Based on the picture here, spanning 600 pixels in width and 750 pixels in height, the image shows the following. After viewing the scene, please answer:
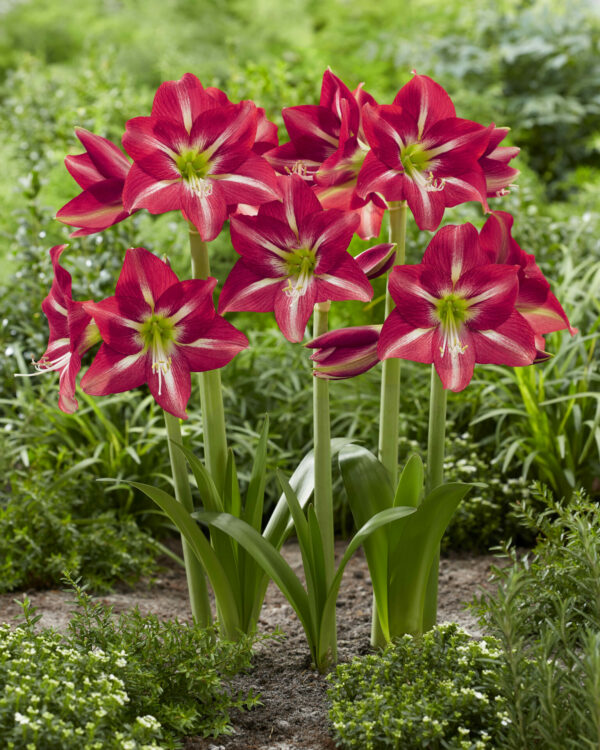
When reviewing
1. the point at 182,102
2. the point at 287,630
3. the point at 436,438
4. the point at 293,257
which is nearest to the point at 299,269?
the point at 293,257

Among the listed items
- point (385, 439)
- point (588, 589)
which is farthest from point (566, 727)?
point (385, 439)

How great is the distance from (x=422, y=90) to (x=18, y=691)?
4.40 feet

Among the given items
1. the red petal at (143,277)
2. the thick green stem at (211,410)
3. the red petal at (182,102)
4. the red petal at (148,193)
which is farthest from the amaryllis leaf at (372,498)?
the red petal at (182,102)

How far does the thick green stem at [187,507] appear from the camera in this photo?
187cm

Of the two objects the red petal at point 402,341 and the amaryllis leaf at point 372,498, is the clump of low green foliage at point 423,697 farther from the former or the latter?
the red petal at point 402,341

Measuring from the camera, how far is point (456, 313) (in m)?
1.65

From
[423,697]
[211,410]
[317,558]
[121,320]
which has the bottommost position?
[423,697]

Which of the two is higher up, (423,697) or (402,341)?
(402,341)

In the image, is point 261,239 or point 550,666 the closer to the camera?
point 550,666

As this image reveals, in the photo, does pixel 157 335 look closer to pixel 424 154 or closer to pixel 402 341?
pixel 402 341

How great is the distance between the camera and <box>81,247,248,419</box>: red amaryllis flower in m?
1.61

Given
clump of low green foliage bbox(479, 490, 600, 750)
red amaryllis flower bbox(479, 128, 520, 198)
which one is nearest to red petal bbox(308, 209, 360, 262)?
red amaryllis flower bbox(479, 128, 520, 198)

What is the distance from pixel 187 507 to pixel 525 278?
0.91 metres

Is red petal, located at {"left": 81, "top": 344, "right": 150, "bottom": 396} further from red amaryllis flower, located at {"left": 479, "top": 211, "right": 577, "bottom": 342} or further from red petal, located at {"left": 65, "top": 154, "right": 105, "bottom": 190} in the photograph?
red amaryllis flower, located at {"left": 479, "top": 211, "right": 577, "bottom": 342}
